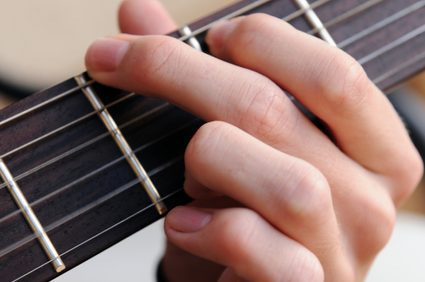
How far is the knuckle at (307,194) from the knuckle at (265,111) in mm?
52

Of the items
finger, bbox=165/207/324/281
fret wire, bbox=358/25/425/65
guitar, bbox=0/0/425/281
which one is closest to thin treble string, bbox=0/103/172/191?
guitar, bbox=0/0/425/281

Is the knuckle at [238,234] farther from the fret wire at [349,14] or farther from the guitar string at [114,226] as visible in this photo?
the fret wire at [349,14]

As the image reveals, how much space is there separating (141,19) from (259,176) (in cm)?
40

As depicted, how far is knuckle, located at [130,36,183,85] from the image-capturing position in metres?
0.53

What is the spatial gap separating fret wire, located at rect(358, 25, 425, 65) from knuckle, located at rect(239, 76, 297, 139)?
0.14 meters

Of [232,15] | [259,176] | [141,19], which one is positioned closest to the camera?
[259,176]

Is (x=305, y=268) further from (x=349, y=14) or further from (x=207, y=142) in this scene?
(x=349, y=14)

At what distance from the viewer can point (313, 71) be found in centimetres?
55

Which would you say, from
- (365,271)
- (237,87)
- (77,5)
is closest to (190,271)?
(365,271)

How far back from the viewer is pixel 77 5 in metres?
1.32

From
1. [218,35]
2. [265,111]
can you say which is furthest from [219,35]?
[265,111]

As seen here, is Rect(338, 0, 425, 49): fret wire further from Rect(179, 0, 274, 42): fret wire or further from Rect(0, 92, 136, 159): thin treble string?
Rect(0, 92, 136, 159): thin treble string

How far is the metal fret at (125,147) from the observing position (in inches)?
22.4

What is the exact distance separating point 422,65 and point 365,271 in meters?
0.24
